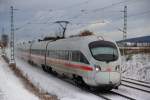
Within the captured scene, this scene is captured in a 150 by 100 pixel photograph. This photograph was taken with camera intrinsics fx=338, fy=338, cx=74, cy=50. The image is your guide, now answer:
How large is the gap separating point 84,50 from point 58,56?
266 inches

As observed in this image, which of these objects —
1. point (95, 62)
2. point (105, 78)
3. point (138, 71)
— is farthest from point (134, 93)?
point (138, 71)

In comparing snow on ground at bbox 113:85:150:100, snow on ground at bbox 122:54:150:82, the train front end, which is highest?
the train front end

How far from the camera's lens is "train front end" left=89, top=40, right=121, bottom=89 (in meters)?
17.4

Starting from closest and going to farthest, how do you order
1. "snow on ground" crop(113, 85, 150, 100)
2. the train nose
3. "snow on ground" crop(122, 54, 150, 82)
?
"snow on ground" crop(113, 85, 150, 100)
the train nose
"snow on ground" crop(122, 54, 150, 82)

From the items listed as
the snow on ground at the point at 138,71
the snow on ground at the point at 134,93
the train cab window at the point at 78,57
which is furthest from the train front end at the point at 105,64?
the snow on ground at the point at 138,71

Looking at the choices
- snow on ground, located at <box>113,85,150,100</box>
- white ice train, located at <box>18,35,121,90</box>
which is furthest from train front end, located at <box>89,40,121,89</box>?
snow on ground, located at <box>113,85,150,100</box>

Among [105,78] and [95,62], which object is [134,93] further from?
[95,62]

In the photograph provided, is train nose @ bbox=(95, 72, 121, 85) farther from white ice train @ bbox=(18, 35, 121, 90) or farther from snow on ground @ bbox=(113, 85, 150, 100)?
snow on ground @ bbox=(113, 85, 150, 100)

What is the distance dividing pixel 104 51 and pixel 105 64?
909mm

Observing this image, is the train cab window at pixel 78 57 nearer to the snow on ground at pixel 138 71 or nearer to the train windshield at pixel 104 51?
the train windshield at pixel 104 51

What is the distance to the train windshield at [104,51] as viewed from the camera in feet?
58.9

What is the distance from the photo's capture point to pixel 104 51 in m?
18.2

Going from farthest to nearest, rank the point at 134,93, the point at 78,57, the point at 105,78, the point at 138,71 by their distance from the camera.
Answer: the point at 138,71, the point at 78,57, the point at 134,93, the point at 105,78

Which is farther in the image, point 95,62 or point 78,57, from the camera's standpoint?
point 78,57
